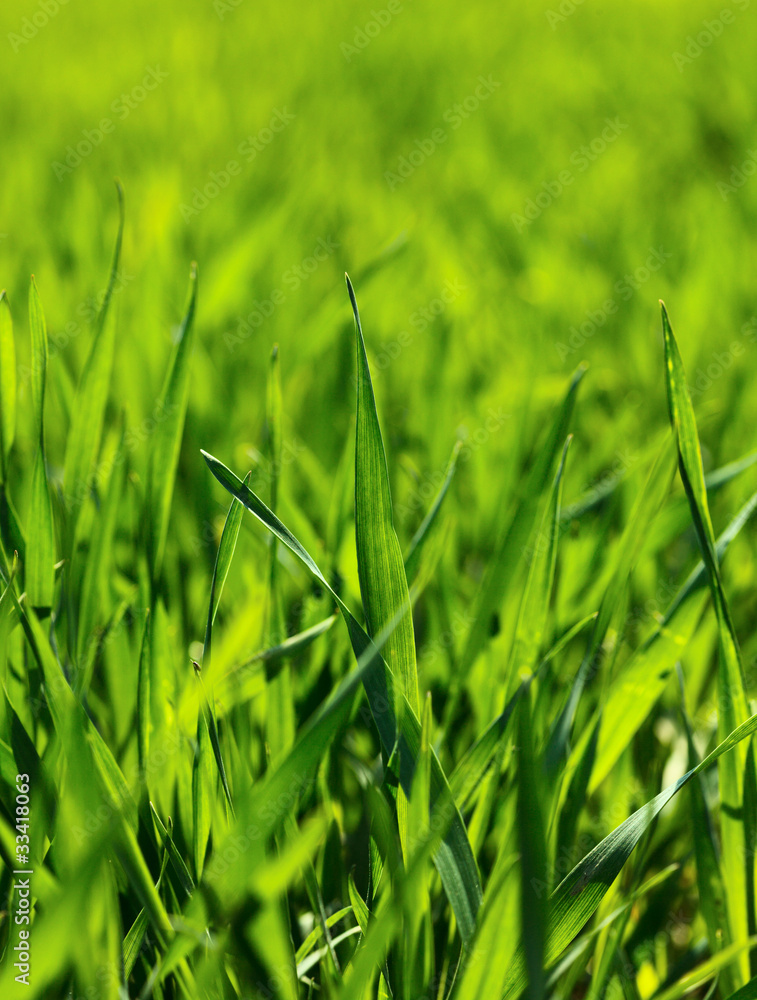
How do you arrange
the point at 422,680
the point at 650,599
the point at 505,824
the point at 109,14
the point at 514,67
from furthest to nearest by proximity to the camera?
the point at 109,14
the point at 514,67
the point at 650,599
the point at 422,680
the point at 505,824

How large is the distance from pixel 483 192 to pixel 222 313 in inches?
31.5

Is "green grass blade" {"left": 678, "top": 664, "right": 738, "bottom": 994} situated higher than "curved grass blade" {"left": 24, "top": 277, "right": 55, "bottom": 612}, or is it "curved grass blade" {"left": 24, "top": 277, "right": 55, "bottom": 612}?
"curved grass blade" {"left": 24, "top": 277, "right": 55, "bottom": 612}

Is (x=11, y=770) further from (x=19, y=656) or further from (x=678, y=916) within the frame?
(x=678, y=916)

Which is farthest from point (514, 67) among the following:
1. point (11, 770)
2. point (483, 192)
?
point (11, 770)

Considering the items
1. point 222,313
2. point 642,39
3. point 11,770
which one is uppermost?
point 642,39

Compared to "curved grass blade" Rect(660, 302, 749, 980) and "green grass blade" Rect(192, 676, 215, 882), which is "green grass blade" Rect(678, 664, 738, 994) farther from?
"green grass blade" Rect(192, 676, 215, 882)

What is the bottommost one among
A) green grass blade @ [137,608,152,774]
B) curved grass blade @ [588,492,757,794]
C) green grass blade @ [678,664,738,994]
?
green grass blade @ [678,664,738,994]

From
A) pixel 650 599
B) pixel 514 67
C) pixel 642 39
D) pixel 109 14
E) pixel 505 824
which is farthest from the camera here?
pixel 109 14

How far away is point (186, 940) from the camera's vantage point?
320 millimetres
